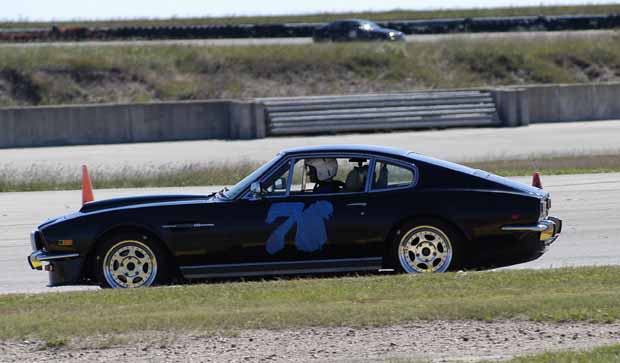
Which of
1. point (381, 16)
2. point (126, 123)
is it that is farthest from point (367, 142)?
point (381, 16)

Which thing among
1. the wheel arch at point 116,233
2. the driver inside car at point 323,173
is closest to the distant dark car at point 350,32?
the driver inside car at point 323,173

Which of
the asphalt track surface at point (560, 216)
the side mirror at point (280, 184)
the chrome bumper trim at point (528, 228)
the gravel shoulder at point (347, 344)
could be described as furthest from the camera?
the asphalt track surface at point (560, 216)

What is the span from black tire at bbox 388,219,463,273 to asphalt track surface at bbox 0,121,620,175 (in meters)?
13.3

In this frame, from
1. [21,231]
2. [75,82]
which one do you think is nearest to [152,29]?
[75,82]

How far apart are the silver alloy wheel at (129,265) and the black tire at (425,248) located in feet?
7.48

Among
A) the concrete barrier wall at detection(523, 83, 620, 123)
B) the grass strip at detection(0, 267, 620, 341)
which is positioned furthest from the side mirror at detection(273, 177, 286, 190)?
the concrete barrier wall at detection(523, 83, 620, 123)

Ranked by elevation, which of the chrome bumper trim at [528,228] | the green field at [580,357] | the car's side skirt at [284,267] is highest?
the chrome bumper trim at [528,228]

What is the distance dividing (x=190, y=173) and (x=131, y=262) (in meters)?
11.0

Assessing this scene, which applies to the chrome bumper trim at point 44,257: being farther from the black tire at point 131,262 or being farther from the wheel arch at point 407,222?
the wheel arch at point 407,222

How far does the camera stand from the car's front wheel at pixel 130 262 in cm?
988

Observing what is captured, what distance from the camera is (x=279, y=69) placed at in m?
36.7

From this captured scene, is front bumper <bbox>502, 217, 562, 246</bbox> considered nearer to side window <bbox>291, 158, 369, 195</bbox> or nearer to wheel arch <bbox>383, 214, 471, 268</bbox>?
wheel arch <bbox>383, 214, 471, 268</bbox>

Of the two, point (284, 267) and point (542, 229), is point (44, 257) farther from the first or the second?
point (542, 229)

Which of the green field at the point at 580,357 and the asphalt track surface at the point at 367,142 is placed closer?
the green field at the point at 580,357
